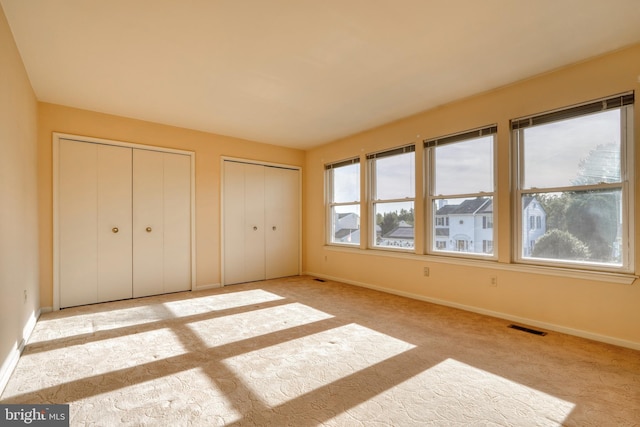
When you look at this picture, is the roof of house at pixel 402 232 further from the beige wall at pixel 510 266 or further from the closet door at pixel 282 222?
the closet door at pixel 282 222

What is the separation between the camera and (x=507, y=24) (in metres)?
2.38

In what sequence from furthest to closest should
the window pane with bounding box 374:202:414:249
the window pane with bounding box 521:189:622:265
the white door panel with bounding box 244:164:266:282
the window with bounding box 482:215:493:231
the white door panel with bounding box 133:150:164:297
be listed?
the white door panel with bounding box 244:164:266:282
the window pane with bounding box 374:202:414:249
the white door panel with bounding box 133:150:164:297
the window with bounding box 482:215:493:231
the window pane with bounding box 521:189:622:265

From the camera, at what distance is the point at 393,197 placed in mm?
4840

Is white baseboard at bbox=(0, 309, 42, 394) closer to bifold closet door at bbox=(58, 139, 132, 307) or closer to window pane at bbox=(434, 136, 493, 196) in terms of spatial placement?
bifold closet door at bbox=(58, 139, 132, 307)

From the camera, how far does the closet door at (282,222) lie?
5898mm

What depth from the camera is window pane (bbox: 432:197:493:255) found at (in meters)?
3.71

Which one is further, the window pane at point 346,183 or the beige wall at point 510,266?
the window pane at point 346,183

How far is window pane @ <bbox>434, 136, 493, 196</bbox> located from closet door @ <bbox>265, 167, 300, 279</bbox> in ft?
9.62

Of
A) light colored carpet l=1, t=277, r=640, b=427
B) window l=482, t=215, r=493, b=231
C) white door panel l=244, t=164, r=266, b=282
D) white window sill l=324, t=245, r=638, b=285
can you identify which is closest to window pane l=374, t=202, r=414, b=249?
white window sill l=324, t=245, r=638, b=285

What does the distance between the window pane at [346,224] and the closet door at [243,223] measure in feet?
4.50

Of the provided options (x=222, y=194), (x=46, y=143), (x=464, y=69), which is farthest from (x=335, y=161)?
(x=46, y=143)

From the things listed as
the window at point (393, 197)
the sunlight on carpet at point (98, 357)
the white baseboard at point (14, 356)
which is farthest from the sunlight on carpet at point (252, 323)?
the window at point (393, 197)

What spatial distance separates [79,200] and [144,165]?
0.93 m

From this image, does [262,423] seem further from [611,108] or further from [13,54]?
[611,108]
